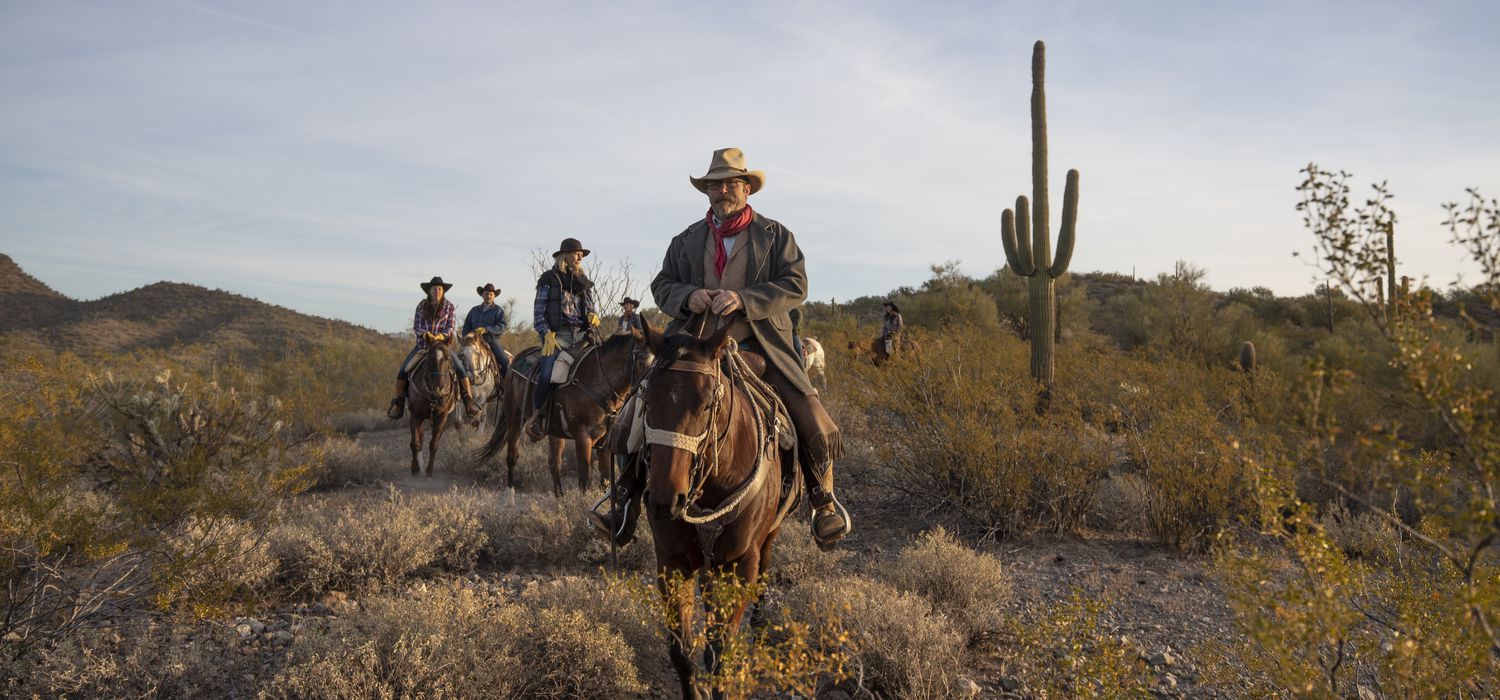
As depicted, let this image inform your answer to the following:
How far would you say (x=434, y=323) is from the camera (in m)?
10.9

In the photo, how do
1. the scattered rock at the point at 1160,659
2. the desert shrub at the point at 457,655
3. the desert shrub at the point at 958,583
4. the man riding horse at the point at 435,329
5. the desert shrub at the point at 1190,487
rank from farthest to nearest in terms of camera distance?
the man riding horse at the point at 435,329, the desert shrub at the point at 1190,487, the desert shrub at the point at 958,583, the scattered rock at the point at 1160,659, the desert shrub at the point at 457,655

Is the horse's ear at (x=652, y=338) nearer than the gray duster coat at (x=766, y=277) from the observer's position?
Yes

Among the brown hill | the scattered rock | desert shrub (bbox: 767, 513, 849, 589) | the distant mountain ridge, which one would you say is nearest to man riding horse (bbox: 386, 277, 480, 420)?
desert shrub (bbox: 767, 513, 849, 589)

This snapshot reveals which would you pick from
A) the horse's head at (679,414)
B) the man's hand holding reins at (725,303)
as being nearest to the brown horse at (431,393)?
the man's hand holding reins at (725,303)

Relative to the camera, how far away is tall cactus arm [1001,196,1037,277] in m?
13.7

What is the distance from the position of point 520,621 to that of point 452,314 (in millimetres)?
7791

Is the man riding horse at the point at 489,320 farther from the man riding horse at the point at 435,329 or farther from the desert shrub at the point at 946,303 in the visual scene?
the desert shrub at the point at 946,303

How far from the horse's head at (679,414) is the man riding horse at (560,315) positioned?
18.3 feet

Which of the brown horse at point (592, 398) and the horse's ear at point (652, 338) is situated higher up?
the horse's ear at point (652, 338)

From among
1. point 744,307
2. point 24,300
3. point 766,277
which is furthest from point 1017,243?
point 24,300

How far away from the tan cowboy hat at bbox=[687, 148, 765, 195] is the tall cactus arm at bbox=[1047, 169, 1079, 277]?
1000cm

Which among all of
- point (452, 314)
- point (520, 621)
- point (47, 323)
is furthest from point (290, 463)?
point (47, 323)

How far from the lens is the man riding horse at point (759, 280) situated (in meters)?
4.07

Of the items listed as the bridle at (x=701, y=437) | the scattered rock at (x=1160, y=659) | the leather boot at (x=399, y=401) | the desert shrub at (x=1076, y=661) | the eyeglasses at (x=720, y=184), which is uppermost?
the eyeglasses at (x=720, y=184)
